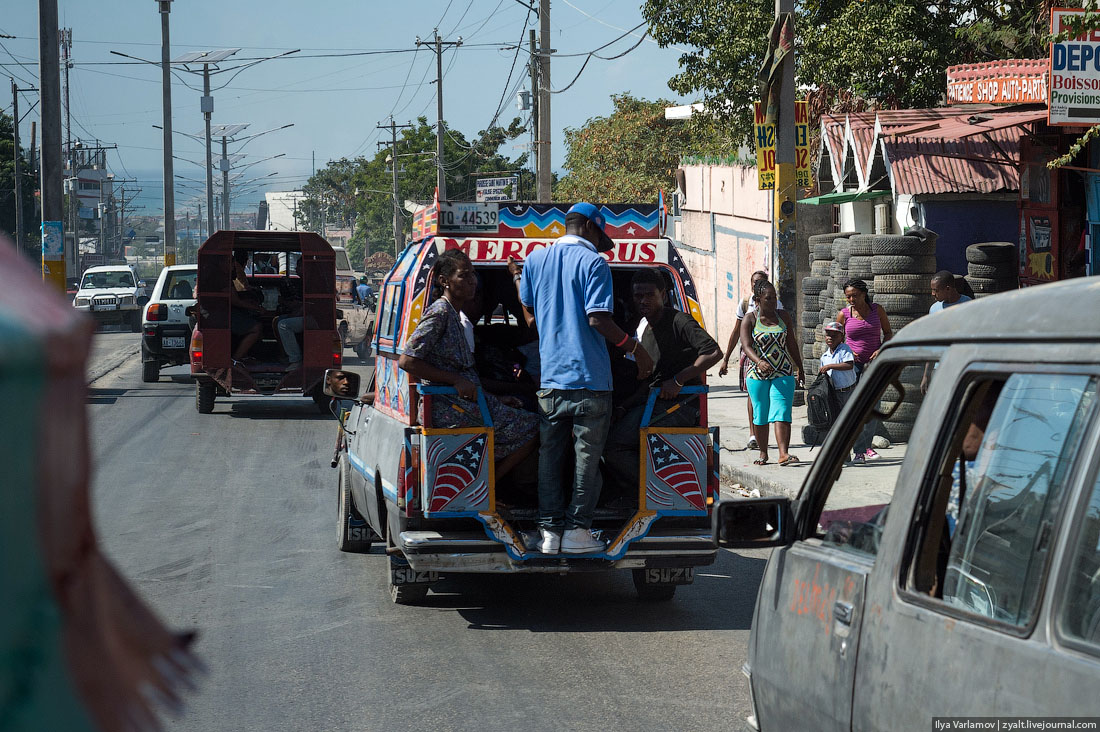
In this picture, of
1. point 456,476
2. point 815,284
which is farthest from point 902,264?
point 456,476

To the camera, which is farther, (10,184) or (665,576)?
(10,184)

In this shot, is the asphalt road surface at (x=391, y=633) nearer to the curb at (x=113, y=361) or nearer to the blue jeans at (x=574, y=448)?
the blue jeans at (x=574, y=448)

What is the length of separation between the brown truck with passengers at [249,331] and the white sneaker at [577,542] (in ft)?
35.4

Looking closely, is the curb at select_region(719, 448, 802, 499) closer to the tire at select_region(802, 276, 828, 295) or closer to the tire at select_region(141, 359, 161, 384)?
the tire at select_region(802, 276, 828, 295)

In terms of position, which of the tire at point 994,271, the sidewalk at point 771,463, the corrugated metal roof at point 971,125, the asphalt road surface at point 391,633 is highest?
the corrugated metal roof at point 971,125

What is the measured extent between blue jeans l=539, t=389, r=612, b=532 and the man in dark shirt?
0.30m

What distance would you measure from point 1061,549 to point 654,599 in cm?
520

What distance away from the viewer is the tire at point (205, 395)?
1730 cm

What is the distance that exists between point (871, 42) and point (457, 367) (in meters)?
14.4

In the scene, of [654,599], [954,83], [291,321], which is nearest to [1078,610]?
[654,599]

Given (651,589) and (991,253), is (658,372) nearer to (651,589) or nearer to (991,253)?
(651,589)

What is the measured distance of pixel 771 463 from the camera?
12.2 metres

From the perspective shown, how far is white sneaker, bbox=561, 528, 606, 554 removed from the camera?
6.65 m

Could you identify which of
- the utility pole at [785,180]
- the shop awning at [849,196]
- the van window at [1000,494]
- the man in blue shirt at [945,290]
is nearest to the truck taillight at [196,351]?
the utility pole at [785,180]
